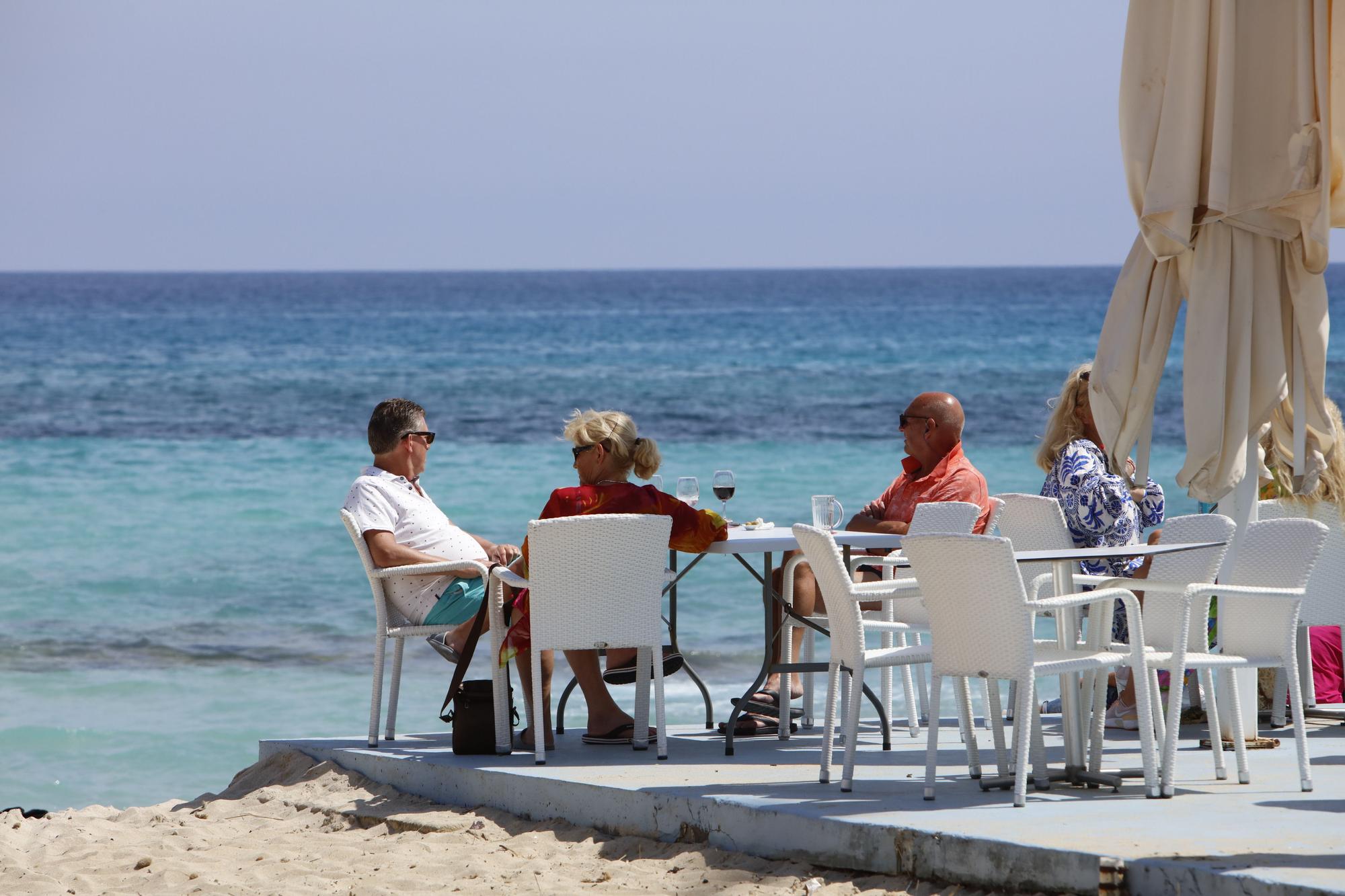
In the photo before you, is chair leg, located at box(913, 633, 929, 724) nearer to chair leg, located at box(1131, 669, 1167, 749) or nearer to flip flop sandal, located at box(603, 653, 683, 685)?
flip flop sandal, located at box(603, 653, 683, 685)

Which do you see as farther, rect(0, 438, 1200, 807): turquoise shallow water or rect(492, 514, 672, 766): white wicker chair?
rect(0, 438, 1200, 807): turquoise shallow water

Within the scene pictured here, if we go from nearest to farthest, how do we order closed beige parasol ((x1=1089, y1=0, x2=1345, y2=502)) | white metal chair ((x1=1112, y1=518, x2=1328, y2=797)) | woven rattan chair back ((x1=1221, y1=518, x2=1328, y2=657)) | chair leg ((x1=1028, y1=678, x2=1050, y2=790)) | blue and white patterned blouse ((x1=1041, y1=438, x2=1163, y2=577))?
white metal chair ((x1=1112, y1=518, x2=1328, y2=797)) → chair leg ((x1=1028, y1=678, x2=1050, y2=790)) → woven rattan chair back ((x1=1221, y1=518, x2=1328, y2=657)) → closed beige parasol ((x1=1089, y1=0, x2=1345, y2=502)) → blue and white patterned blouse ((x1=1041, y1=438, x2=1163, y2=577))

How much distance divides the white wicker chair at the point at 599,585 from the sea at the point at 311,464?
232cm

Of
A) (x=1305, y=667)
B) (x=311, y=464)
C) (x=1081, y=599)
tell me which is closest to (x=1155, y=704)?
(x=1081, y=599)

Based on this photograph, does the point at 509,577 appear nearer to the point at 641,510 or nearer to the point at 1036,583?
the point at 641,510

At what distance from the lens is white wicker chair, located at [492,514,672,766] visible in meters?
5.11

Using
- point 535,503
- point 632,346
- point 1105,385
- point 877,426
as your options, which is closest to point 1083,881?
point 1105,385

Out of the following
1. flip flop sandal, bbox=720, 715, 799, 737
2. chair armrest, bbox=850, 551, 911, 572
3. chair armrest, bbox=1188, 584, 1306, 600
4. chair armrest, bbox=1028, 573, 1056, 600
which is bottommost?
flip flop sandal, bbox=720, 715, 799, 737

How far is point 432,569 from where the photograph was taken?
17.9ft

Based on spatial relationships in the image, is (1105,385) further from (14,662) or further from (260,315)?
(260,315)

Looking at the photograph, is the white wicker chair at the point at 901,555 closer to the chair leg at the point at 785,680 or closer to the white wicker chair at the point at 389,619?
the chair leg at the point at 785,680

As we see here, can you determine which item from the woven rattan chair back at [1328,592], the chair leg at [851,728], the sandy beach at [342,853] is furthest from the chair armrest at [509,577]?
the woven rattan chair back at [1328,592]

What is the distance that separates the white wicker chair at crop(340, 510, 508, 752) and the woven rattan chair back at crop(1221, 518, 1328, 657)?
7.76 ft

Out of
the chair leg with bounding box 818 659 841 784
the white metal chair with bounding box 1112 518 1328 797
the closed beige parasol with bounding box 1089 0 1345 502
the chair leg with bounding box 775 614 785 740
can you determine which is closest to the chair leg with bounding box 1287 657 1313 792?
the white metal chair with bounding box 1112 518 1328 797
